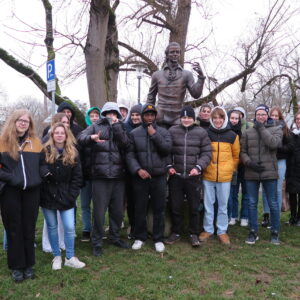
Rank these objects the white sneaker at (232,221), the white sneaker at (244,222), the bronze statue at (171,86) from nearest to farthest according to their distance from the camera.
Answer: the bronze statue at (171,86) → the white sneaker at (244,222) → the white sneaker at (232,221)

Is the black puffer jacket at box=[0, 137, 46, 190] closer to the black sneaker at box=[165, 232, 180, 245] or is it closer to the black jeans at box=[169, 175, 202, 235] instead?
the black jeans at box=[169, 175, 202, 235]

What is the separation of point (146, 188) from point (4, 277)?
2.13 m

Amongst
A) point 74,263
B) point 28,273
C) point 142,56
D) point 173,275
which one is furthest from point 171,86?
point 142,56

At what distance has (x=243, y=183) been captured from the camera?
620 cm

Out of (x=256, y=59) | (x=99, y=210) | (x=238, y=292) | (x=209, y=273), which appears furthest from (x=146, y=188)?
(x=256, y=59)

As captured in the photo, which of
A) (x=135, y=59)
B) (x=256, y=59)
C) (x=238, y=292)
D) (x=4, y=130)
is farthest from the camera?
(x=135, y=59)

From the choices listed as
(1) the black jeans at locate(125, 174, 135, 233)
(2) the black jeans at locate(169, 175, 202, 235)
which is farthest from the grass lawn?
(1) the black jeans at locate(125, 174, 135, 233)

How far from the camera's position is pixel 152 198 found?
4.90 m

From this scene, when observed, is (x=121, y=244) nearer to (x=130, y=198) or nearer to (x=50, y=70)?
(x=130, y=198)

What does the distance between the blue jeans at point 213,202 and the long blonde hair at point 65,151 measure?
7.02 feet

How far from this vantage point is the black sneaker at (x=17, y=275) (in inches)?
150

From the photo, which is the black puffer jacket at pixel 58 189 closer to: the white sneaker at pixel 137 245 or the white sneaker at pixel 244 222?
the white sneaker at pixel 137 245

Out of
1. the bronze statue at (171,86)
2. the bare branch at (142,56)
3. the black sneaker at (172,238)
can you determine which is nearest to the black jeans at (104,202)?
the black sneaker at (172,238)

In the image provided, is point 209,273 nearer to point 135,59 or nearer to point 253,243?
point 253,243
